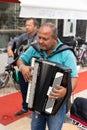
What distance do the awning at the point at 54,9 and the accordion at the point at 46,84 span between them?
387mm

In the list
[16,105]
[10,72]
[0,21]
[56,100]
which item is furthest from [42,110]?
[0,21]

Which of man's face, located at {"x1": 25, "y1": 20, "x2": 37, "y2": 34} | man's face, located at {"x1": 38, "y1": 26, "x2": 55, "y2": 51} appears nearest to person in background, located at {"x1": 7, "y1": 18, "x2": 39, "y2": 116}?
man's face, located at {"x1": 25, "y1": 20, "x2": 37, "y2": 34}

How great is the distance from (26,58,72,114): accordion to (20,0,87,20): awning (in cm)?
39

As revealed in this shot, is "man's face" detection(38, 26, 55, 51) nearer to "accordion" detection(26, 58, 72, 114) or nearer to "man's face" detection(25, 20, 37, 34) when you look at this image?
"accordion" detection(26, 58, 72, 114)

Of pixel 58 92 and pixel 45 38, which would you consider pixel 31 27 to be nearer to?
pixel 45 38

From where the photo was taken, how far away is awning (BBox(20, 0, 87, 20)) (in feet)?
6.22

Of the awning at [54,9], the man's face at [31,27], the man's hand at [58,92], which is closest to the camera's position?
the awning at [54,9]

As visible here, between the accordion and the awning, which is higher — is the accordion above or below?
below

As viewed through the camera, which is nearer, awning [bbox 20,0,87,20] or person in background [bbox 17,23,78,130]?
awning [bbox 20,0,87,20]

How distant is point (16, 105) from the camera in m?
4.70

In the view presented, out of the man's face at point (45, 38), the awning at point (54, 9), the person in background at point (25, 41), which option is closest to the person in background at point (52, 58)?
the man's face at point (45, 38)

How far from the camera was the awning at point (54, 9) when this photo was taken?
190 centimetres

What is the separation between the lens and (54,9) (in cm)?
207

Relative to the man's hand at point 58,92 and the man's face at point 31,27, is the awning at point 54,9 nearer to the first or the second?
the man's hand at point 58,92
